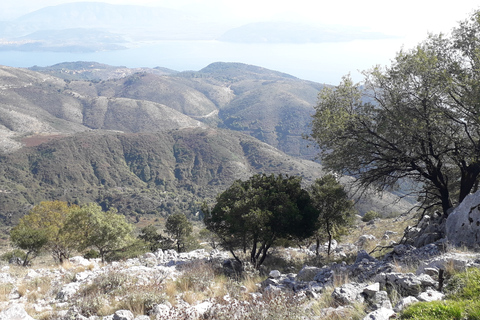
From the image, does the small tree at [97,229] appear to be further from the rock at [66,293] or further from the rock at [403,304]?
the rock at [403,304]

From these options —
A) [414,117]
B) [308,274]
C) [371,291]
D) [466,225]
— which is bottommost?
[308,274]

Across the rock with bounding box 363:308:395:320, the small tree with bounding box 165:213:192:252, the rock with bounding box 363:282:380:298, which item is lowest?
the small tree with bounding box 165:213:192:252

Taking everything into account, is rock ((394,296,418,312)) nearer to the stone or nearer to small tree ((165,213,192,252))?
the stone

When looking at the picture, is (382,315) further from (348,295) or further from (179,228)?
(179,228)

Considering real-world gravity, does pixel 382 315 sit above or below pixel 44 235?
above

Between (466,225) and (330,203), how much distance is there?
9.00 m

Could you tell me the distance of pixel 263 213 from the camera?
14.5 meters

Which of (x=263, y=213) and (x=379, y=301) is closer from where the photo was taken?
(x=379, y=301)

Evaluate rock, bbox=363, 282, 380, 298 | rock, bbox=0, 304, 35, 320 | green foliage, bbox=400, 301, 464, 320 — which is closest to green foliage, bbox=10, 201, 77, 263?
rock, bbox=0, 304, 35, 320

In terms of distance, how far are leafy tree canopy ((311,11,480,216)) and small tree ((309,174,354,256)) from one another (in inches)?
129

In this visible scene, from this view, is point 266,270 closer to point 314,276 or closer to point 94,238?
point 314,276

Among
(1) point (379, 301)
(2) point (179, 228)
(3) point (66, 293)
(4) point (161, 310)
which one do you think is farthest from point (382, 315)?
(2) point (179, 228)

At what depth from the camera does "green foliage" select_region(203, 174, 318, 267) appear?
14961 mm

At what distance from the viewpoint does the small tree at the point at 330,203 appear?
1847 centimetres
